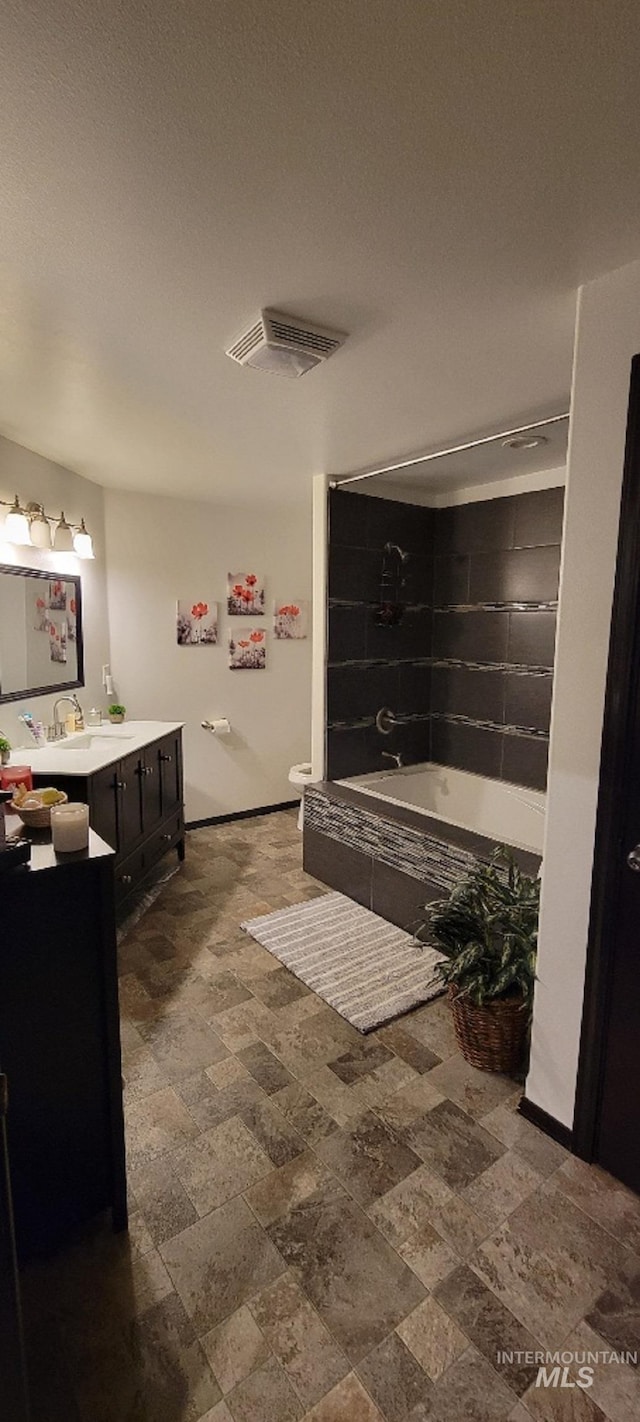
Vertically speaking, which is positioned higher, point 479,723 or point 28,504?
point 28,504

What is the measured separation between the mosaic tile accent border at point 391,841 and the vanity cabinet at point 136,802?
86 centimetres

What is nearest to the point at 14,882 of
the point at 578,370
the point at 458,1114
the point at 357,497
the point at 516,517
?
the point at 458,1114

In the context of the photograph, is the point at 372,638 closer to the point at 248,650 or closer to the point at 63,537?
the point at 248,650

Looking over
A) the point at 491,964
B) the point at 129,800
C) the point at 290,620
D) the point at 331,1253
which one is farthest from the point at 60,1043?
the point at 290,620

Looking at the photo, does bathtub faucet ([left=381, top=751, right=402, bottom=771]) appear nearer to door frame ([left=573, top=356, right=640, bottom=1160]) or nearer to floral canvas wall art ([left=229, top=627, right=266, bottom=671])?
floral canvas wall art ([left=229, top=627, right=266, bottom=671])

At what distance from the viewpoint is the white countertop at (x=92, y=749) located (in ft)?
8.41

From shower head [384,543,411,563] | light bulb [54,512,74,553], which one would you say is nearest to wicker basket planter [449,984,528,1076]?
shower head [384,543,411,563]

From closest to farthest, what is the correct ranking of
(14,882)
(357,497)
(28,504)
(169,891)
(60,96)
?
(60,96) < (14,882) < (28,504) < (169,891) < (357,497)

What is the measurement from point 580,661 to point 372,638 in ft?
7.41

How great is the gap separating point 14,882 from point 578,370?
1865mm

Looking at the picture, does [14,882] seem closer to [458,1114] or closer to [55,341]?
[458,1114]

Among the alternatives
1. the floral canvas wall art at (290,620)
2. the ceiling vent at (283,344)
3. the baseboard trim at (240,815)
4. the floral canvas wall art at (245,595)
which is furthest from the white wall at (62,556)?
the ceiling vent at (283,344)

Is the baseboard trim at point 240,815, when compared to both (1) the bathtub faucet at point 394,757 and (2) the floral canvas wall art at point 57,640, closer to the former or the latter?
(1) the bathtub faucet at point 394,757

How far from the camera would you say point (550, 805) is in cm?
166
